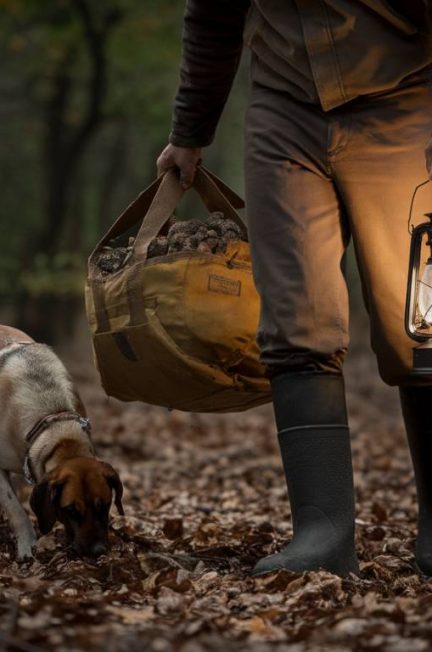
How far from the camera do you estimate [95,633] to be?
10.0ft

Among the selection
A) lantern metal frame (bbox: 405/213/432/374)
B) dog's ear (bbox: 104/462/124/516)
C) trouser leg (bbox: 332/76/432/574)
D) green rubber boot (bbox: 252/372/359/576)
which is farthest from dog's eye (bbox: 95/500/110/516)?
lantern metal frame (bbox: 405/213/432/374)

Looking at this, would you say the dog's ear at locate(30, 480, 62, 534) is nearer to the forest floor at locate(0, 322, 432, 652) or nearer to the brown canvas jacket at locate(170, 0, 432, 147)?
the forest floor at locate(0, 322, 432, 652)

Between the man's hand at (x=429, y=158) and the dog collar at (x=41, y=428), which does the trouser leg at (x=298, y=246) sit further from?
the dog collar at (x=41, y=428)

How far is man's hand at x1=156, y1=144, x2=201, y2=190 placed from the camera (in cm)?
504

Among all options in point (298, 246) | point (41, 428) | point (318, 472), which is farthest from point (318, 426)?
point (41, 428)

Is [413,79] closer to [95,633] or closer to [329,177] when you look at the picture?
[329,177]

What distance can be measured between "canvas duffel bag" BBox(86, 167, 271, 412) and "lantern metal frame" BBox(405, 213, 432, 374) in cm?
81

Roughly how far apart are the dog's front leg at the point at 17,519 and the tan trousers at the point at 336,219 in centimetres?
188

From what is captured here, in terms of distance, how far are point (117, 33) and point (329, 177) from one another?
18251 millimetres

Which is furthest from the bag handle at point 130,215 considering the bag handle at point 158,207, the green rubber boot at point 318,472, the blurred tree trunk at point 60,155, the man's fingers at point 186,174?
the blurred tree trunk at point 60,155

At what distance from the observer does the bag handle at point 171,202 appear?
4859mm

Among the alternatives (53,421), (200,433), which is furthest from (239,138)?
(53,421)

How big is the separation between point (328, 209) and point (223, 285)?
68 cm

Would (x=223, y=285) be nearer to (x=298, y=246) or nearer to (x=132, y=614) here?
(x=298, y=246)
